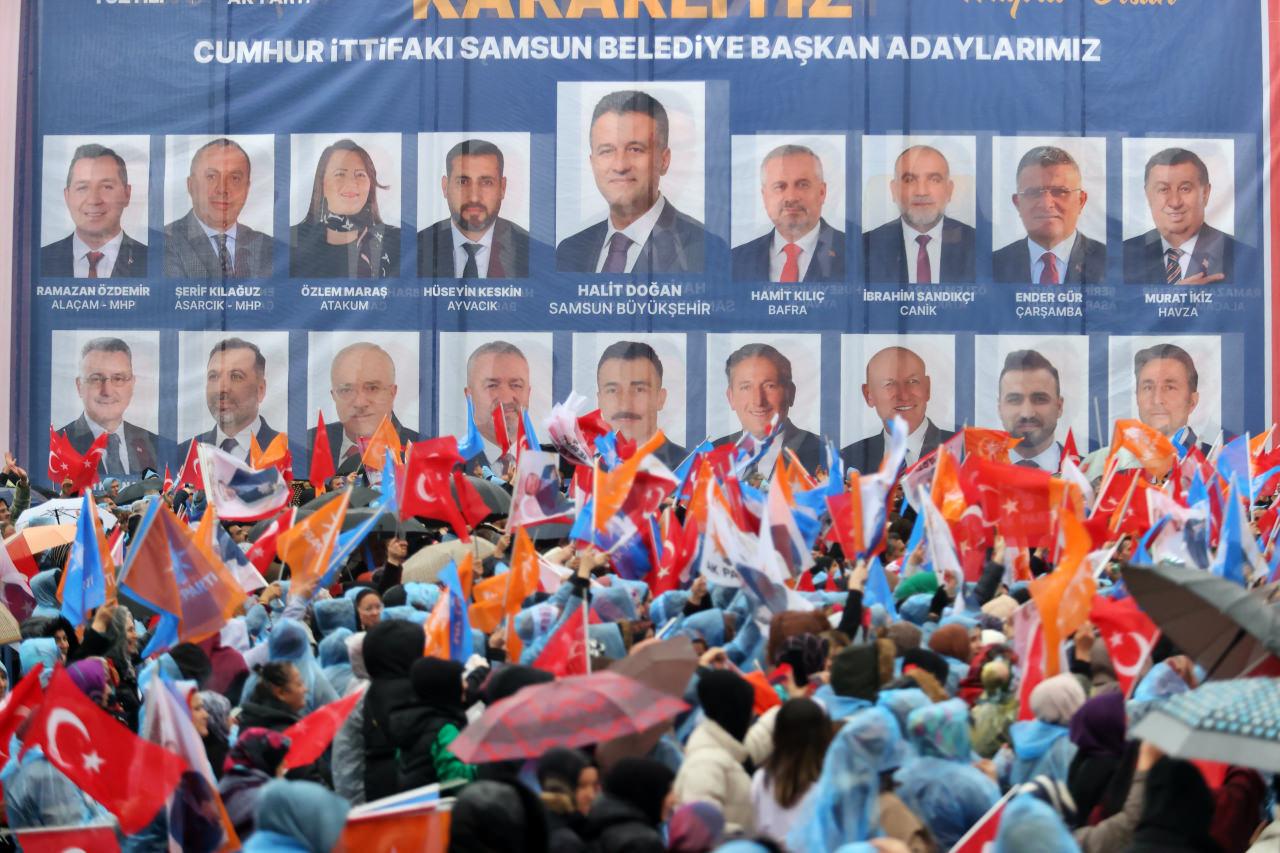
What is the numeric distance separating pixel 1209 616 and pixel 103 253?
2060cm

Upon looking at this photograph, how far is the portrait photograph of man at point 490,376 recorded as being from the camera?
24000mm

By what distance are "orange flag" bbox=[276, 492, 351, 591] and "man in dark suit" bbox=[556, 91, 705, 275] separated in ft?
47.7

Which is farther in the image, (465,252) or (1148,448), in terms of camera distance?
(465,252)

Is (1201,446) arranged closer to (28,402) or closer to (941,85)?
(941,85)

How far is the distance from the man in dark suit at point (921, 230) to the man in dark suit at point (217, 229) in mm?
8006

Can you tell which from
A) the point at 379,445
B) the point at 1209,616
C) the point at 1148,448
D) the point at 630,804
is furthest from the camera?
the point at 379,445

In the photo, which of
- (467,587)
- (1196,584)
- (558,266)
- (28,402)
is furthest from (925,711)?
(28,402)

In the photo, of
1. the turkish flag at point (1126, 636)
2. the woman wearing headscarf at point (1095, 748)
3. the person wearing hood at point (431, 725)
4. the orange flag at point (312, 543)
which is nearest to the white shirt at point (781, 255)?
the orange flag at point (312, 543)

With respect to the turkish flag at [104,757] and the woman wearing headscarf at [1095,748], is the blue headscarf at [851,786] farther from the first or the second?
the turkish flag at [104,757]

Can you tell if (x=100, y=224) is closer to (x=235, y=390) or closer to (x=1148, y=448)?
(x=235, y=390)

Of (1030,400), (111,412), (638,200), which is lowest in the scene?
(111,412)

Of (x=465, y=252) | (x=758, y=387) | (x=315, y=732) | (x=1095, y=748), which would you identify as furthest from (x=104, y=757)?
(x=465, y=252)

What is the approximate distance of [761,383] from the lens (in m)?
24.0

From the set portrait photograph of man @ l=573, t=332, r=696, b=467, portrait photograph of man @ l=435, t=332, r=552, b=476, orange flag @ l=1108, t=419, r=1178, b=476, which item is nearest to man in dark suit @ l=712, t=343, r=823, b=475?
portrait photograph of man @ l=573, t=332, r=696, b=467
